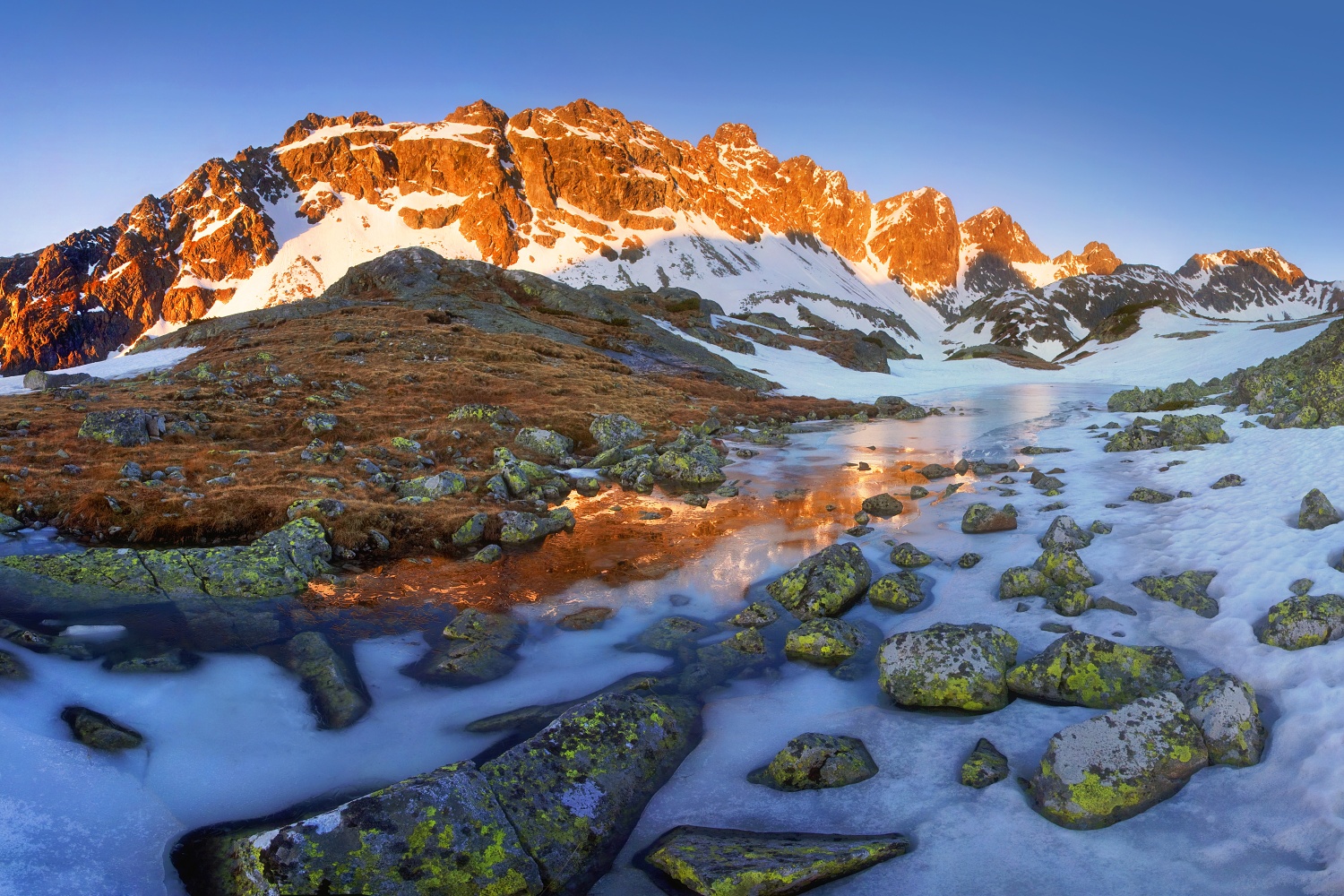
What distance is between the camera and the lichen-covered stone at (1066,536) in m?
12.8

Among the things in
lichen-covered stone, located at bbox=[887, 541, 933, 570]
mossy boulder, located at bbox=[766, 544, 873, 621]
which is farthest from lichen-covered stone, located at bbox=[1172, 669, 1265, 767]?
lichen-covered stone, located at bbox=[887, 541, 933, 570]

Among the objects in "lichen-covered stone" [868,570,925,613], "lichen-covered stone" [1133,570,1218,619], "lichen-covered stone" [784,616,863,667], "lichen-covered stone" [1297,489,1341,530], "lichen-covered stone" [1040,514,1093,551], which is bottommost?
"lichen-covered stone" [784,616,863,667]

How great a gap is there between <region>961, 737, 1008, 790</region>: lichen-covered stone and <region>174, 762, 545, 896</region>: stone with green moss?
15.7ft

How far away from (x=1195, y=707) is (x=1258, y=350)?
8590cm

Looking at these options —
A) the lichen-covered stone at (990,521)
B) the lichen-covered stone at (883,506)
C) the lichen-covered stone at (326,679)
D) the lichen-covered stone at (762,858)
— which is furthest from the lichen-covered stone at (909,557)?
the lichen-covered stone at (326,679)

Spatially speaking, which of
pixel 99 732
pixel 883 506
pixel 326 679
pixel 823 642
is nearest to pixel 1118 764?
pixel 823 642

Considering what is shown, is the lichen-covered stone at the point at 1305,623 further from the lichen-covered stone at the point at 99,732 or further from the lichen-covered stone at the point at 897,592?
the lichen-covered stone at the point at 99,732

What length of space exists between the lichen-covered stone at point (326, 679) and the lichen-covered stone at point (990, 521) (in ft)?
44.0

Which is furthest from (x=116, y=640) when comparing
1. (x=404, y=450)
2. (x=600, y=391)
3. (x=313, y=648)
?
(x=600, y=391)

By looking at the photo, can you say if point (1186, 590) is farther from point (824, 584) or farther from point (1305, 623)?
point (824, 584)

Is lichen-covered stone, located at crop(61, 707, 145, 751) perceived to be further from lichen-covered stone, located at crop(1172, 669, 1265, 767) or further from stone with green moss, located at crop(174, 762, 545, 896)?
lichen-covered stone, located at crop(1172, 669, 1265, 767)

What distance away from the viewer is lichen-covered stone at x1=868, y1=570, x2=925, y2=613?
12016 millimetres

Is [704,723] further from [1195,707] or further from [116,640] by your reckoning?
[116,640]

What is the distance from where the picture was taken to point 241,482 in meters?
18.5
